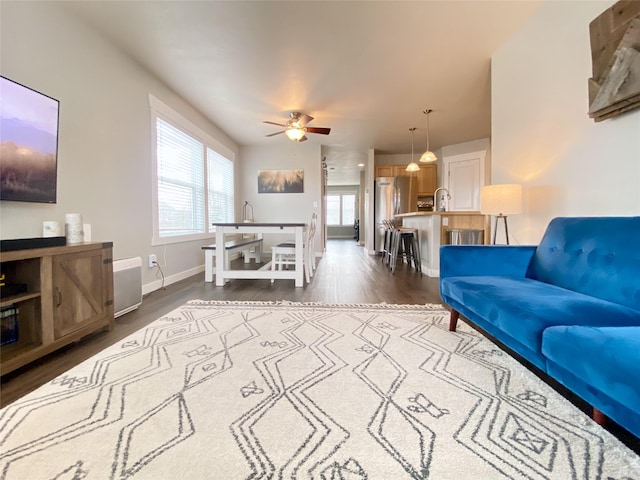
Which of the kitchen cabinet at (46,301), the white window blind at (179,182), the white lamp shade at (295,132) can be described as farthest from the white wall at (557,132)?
the white window blind at (179,182)

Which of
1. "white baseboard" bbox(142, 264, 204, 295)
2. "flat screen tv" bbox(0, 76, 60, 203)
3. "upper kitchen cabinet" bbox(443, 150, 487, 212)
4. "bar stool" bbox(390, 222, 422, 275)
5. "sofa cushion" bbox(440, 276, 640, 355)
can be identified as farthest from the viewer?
"upper kitchen cabinet" bbox(443, 150, 487, 212)

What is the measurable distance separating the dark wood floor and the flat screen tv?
3.44 ft

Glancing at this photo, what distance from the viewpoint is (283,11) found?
2.31m

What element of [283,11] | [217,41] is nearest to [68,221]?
[217,41]

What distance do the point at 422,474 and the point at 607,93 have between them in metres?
2.29

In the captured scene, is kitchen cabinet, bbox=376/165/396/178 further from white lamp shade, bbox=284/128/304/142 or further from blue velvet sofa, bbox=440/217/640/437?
blue velvet sofa, bbox=440/217/640/437

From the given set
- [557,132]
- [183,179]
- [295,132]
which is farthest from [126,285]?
[557,132]

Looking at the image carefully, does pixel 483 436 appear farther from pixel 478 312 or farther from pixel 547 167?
pixel 547 167

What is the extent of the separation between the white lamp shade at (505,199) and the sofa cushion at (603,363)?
1.57 m

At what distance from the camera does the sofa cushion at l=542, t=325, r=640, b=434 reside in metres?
0.76

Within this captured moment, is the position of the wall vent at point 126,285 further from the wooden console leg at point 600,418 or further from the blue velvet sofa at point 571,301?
the wooden console leg at point 600,418

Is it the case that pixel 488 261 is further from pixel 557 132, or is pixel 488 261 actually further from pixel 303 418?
pixel 303 418

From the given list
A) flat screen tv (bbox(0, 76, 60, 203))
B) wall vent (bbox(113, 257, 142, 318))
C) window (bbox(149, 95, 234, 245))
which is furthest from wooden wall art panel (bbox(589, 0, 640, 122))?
window (bbox(149, 95, 234, 245))

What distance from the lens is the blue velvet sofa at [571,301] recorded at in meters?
0.83
